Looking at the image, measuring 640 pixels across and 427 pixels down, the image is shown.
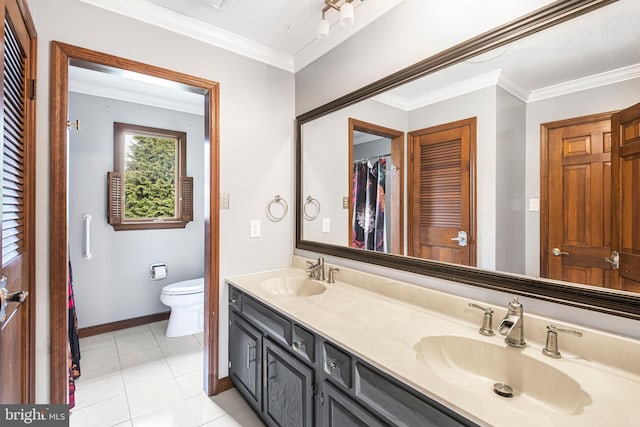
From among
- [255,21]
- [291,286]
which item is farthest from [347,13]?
[291,286]

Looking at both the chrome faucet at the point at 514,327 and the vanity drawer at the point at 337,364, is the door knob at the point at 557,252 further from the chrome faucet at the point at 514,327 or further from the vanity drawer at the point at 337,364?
the vanity drawer at the point at 337,364

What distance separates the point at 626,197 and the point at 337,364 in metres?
1.13

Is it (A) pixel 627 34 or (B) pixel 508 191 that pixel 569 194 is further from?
(A) pixel 627 34

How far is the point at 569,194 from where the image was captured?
1093 millimetres

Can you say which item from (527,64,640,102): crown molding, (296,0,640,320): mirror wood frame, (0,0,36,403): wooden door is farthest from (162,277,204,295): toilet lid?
(527,64,640,102): crown molding

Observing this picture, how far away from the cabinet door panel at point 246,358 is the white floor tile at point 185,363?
0.49 m

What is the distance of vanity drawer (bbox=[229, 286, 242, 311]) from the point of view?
6.33 feet

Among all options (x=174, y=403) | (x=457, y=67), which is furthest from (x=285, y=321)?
(x=457, y=67)

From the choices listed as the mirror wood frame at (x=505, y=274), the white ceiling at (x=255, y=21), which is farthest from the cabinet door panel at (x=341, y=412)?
the white ceiling at (x=255, y=21)

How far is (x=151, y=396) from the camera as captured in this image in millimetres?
1992

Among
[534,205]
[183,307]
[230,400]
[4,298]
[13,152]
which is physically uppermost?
[13,152]

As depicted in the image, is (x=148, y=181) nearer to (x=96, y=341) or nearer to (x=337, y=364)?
(x=96, y=341)

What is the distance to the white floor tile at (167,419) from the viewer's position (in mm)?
1734

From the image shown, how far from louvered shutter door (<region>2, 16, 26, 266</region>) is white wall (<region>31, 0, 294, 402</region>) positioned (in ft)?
0.63
